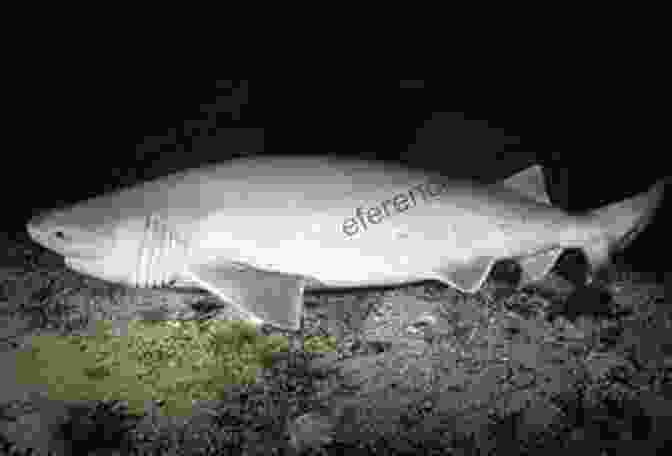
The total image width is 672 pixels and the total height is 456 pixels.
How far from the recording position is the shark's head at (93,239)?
1935 millimetres

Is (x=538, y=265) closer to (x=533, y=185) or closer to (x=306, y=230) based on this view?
(x=533, y=185)

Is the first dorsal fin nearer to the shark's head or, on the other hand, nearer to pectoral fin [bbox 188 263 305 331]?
pectoral fin [bbox 188 263 305 331]

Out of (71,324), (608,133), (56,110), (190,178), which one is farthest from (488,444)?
(56,110)

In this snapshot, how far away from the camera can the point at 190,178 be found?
203 centimetres

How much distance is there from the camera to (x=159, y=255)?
73.5 inches

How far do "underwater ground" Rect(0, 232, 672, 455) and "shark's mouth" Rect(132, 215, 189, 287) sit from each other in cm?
21

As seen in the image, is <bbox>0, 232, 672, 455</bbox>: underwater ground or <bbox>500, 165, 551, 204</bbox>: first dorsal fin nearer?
<bbox>0, 232, 672, 455</bbox>: underwater ground

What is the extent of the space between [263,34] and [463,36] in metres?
2.32

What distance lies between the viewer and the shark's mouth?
6.13 ft

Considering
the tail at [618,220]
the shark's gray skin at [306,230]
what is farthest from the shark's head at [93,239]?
the tail at [618,220]

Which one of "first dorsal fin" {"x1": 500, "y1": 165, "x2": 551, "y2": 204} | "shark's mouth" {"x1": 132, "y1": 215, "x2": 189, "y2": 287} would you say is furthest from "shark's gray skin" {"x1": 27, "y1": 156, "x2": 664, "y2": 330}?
"first dorsal fin" {"x1": 500, "y1": 165, "x2": 551, "y2": 204}

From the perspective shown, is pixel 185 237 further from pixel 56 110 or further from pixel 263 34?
pixel 56 110

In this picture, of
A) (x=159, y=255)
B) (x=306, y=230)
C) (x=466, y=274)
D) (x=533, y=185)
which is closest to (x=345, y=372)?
(x=306, y=230)

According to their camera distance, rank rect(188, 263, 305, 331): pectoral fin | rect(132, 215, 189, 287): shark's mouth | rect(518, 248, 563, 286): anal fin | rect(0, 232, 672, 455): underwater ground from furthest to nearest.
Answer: rect(518, 248, 563, 286): anal fin → rect(132, 215, 189, 287): shark's mouth → rect(188, 263, 305, 331): pectoral fin → rect(0, 232, 672, 455): underwater ground
